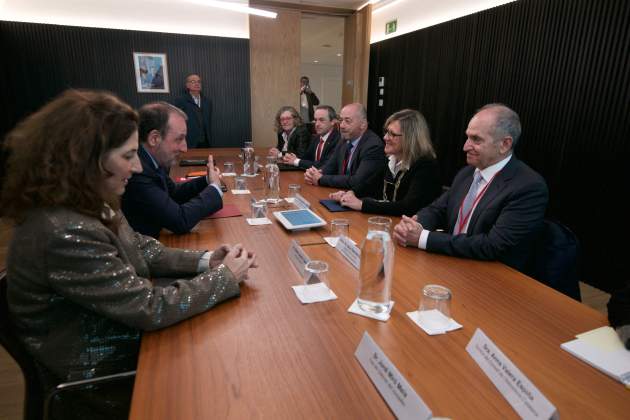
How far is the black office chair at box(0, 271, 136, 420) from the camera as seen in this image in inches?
39.0

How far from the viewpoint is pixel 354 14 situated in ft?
22.1

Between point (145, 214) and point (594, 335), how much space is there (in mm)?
1715

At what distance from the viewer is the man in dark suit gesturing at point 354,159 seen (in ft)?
9.47

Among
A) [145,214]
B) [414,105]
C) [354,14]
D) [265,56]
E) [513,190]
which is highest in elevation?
[354,14]

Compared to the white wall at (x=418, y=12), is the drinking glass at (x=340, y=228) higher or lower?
lower

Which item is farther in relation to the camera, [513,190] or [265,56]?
[265,56]

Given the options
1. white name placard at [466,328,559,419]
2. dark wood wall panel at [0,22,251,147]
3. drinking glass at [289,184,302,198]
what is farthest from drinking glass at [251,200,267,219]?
dark wood wall panel at [0,22,251,147]

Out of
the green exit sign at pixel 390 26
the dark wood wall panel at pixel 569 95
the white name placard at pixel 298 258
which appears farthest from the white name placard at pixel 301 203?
the green exit sign at pixel 390 26

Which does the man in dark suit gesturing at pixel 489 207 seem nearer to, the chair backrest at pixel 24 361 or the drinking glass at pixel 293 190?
the drinking glass at pixel 293 190

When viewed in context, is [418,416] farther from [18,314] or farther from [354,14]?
[354,14]

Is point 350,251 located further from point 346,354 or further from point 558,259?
point 558,259

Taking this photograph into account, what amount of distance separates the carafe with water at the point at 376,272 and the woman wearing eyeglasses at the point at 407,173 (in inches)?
40.6

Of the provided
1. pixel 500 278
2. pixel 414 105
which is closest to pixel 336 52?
pixel 414 105

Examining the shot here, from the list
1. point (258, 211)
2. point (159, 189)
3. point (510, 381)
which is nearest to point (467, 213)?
point (258, 211)
